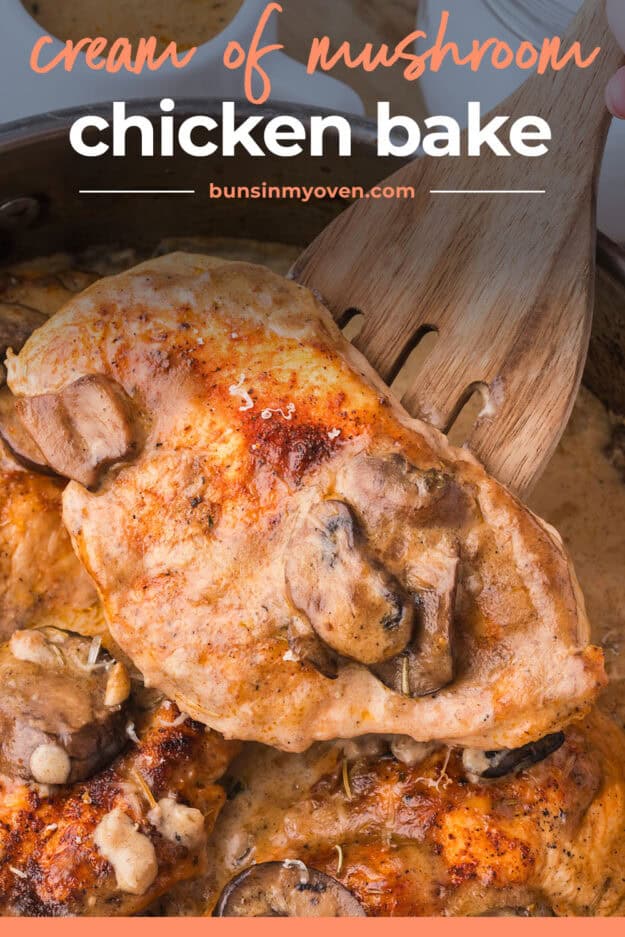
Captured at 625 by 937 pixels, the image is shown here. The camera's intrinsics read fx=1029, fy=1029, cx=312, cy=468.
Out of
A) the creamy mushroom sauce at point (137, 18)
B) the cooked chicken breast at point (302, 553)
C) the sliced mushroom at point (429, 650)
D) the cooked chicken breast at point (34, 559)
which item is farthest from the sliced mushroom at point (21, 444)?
the creamy mushroom sauce at point (137, 18)

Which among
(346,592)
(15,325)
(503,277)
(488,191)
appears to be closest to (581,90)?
(488,191)

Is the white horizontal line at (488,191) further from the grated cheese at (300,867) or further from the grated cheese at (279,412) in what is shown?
the grated cheese at (300,867)

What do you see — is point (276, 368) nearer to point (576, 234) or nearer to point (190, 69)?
point (576, 234)

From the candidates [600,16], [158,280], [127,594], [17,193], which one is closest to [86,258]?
[17,193]

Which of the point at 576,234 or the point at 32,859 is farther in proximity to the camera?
the point at 576,234

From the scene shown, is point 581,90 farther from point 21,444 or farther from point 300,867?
point 300,867

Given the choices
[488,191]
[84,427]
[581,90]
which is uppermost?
[581,90]
